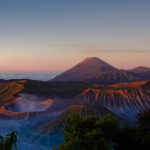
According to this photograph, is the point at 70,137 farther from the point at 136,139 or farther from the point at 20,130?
the point at 20,130

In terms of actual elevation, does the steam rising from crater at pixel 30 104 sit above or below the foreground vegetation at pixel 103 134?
below

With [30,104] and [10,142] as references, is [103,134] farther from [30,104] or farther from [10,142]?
[30,104]

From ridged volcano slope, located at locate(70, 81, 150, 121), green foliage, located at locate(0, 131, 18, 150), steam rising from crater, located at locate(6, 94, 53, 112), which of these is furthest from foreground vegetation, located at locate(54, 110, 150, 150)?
ridged volcano slope, located at locate(70, 81, 150, 121)

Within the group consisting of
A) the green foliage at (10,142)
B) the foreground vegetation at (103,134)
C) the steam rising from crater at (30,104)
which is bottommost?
the steam rising from crater at (30,104)

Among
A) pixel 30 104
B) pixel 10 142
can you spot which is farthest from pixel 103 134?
pixel 30 104

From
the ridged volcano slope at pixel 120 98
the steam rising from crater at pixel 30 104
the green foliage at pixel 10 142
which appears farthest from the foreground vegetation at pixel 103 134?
the ridged volcano slope at pixel 120 98

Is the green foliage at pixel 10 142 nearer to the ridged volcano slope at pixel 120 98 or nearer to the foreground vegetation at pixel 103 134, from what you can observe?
the foreground vegetation at pixel 103 134

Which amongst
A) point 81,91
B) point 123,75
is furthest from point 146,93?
point 123,75

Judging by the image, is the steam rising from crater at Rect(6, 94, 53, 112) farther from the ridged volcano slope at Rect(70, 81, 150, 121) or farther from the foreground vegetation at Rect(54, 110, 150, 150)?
the foreground vegetation at Rect(54, 110, 150, 150)
